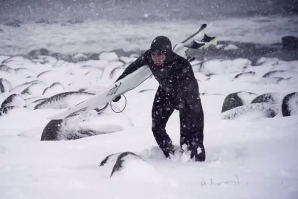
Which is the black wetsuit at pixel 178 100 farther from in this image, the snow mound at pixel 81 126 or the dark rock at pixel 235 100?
the dark rock at pixel 235 100

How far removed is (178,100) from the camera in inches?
119

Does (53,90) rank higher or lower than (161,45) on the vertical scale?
lower

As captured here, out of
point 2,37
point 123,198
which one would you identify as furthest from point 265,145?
point 2,37

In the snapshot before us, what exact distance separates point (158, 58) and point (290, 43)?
13.7 metres

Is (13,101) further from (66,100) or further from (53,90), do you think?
(53,90)

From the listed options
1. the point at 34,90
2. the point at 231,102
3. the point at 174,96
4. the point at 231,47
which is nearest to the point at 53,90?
the point at 34,90

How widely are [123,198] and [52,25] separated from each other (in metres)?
15.0

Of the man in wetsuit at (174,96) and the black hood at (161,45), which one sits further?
the man in wetsuit at (174,96)

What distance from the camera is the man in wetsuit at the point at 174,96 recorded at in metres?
2.89

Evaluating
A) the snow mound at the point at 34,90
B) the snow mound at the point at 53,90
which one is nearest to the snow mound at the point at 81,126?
the snow mound at the point at 53,90

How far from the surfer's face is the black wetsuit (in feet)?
0.25

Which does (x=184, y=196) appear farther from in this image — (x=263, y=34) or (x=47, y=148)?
(x=263, y=34)

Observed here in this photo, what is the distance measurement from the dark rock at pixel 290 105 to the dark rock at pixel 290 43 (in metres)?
10.7

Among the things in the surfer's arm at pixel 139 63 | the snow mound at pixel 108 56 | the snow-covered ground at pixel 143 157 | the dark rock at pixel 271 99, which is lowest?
the snow-covered ground at pixel 143 157
